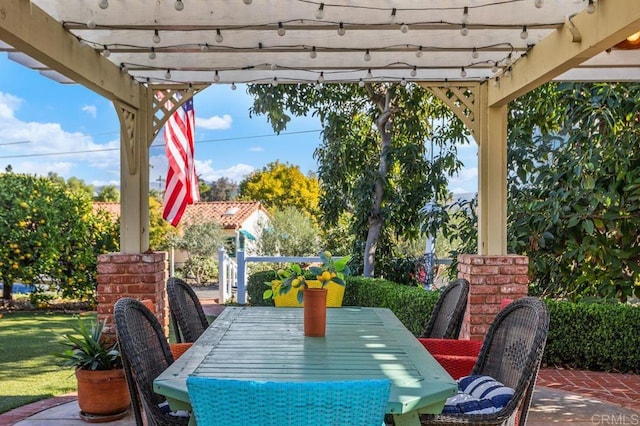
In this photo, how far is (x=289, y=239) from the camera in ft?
40.8

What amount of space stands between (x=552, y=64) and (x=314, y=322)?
6.49ft

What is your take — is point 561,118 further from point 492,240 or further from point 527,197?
point 492,240

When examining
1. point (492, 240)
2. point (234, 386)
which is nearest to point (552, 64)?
point (492, 240)

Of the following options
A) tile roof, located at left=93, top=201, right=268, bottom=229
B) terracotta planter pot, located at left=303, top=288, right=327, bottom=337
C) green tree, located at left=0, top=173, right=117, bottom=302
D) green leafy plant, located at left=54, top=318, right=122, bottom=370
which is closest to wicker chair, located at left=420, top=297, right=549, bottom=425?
terracotta planter pot, located at left=303, top=288, right=327, bottom=337

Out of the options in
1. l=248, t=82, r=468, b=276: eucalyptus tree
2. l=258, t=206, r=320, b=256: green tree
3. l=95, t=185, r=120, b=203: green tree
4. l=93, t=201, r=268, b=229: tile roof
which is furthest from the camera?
l=95, t=185, r=120, b=203: green tree

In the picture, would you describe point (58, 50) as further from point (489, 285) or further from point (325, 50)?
point (489, 285)

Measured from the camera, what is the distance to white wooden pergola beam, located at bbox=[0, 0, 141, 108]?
264 cm

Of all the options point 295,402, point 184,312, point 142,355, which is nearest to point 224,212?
point 184,312

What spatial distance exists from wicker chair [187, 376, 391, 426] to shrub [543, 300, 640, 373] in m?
4.16

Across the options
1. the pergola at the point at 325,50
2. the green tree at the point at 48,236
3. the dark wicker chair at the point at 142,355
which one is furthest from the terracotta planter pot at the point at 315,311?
the green tree at the point at 48,236

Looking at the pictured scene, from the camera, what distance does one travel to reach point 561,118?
642 centimetres

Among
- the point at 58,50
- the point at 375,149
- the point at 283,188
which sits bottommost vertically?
the point at 58,50

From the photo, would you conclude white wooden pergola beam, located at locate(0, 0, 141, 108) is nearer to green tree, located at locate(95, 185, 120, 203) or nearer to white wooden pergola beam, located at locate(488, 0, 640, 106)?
white wooden pergola beam, located at locate(488, 0, 640, 106)

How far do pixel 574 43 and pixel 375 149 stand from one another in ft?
17.3
